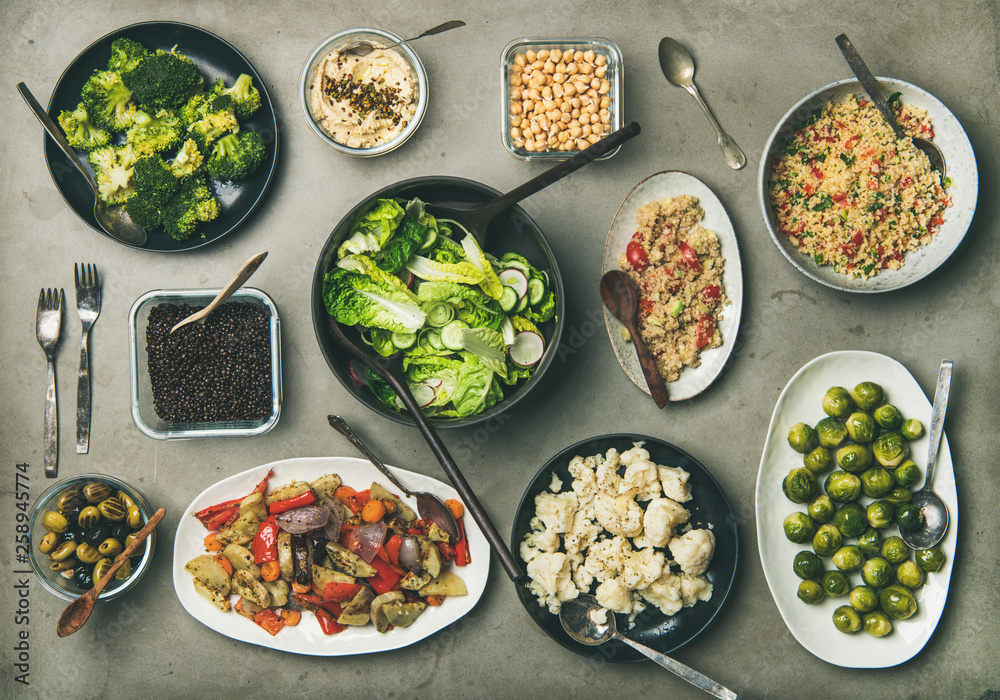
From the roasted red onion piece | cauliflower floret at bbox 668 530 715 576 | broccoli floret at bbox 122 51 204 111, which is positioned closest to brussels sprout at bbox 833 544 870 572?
cauliflower floret at bbox 668 530 715 576

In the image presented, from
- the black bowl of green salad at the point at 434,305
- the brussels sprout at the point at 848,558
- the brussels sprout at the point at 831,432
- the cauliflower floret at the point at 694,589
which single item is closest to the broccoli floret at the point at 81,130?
the black bowl of green salad at the point at 434,305

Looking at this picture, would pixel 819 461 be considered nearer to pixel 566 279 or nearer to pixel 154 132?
pixel 566 279

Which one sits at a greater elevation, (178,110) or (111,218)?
(178,110)

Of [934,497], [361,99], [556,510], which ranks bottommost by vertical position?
[934,497]

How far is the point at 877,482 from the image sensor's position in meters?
2.64

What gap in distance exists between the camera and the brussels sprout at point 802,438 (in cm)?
268

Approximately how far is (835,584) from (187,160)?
142 inches

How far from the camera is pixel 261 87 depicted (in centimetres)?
270

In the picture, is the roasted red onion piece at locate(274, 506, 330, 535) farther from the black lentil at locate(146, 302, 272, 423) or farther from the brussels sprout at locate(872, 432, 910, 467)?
the brussels sprout at locate(872, 432, 910, 467)

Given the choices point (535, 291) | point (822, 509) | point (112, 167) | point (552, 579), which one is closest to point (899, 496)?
point (822, 509)

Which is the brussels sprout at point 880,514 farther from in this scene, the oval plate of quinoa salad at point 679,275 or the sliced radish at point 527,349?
the sliced radish at point 527,349

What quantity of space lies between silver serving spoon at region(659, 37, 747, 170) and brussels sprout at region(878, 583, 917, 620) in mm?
2132

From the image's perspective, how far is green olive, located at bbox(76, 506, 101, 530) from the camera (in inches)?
105

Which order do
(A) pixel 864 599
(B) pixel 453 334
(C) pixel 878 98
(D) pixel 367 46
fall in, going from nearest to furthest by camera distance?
(B) pixel 453 334
(C) pixel 878 98
(A) pixel 864 599
(D) pixel 367 46
